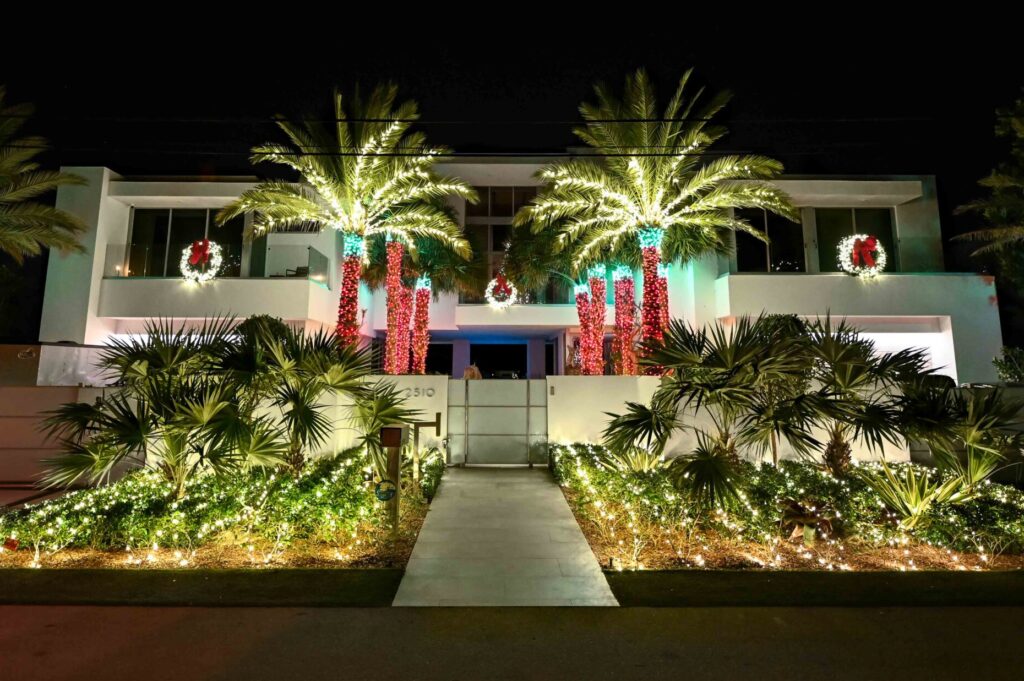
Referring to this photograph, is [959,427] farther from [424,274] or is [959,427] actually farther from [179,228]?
[179,228]

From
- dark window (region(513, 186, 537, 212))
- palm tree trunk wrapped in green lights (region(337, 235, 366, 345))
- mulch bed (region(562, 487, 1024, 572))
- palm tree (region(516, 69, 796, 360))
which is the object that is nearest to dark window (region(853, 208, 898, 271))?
palm tree (region(516, 69, 796, 360))

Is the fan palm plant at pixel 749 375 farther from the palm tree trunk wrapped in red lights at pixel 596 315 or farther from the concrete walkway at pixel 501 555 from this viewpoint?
the palm tree trunk wrapped in red lights at pixel 596 315

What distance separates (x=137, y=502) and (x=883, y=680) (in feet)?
26.3

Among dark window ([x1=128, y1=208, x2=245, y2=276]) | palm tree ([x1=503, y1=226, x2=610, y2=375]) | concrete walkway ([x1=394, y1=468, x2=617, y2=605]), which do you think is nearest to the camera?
concrete walkway ([x1=394, y1=468, x2=617, y2=605])

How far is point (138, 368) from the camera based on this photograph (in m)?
7.74

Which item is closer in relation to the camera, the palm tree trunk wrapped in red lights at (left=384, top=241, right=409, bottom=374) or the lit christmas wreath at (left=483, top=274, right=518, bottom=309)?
the palm tree trunk wrapped in red lights at (left=384, top=241, right=409, bottom=374)

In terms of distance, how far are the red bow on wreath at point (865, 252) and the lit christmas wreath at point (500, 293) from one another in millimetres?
10742

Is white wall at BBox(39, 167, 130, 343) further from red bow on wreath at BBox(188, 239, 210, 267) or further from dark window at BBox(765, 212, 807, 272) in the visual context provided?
dark window at BBox(765, 212, 807, 272)

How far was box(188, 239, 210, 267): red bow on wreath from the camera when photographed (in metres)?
16.4

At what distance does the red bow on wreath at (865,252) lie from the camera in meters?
16.6

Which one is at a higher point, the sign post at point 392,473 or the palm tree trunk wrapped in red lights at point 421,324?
the palm tree trunk wrapped in red lights at point 421,324

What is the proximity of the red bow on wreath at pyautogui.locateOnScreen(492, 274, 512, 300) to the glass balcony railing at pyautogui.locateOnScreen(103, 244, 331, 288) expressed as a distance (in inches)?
228

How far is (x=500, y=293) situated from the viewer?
18.6 meters

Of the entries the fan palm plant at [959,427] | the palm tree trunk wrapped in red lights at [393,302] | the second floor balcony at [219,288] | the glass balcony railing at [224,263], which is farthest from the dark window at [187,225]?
the fan palm plant at [959,427]
